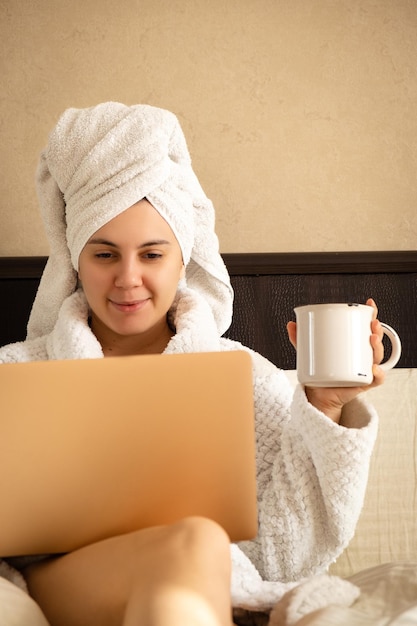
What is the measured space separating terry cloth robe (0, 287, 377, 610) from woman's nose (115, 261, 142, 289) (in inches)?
4.3

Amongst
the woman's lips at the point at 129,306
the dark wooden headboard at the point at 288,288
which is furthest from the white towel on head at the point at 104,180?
the dark wooden headboard at the point at 288,288

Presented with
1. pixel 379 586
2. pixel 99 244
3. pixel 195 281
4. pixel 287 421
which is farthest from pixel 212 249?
pixel 379 586

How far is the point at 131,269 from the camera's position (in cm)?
150

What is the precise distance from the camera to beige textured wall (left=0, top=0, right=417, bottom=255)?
197cm

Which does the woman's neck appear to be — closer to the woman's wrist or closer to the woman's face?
the woman's face

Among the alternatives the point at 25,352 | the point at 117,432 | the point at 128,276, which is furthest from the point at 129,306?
the point at 117,432

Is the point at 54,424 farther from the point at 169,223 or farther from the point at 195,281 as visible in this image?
the point at 195,281

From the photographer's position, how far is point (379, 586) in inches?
49.8

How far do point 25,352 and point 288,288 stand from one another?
0.66 metres

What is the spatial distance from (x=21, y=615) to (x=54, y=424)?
22cm

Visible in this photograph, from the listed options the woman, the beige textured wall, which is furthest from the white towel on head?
the beige textured wall

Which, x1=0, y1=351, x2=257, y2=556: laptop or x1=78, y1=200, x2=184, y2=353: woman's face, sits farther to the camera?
x1=78, y1=200, x2=184, y2=353: woman's face

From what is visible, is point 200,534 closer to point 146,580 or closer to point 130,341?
point 146,580

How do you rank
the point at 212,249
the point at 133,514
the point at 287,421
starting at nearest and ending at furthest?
1. the point at 133,514
2. the point at 287,421
3. the point at 212,249
